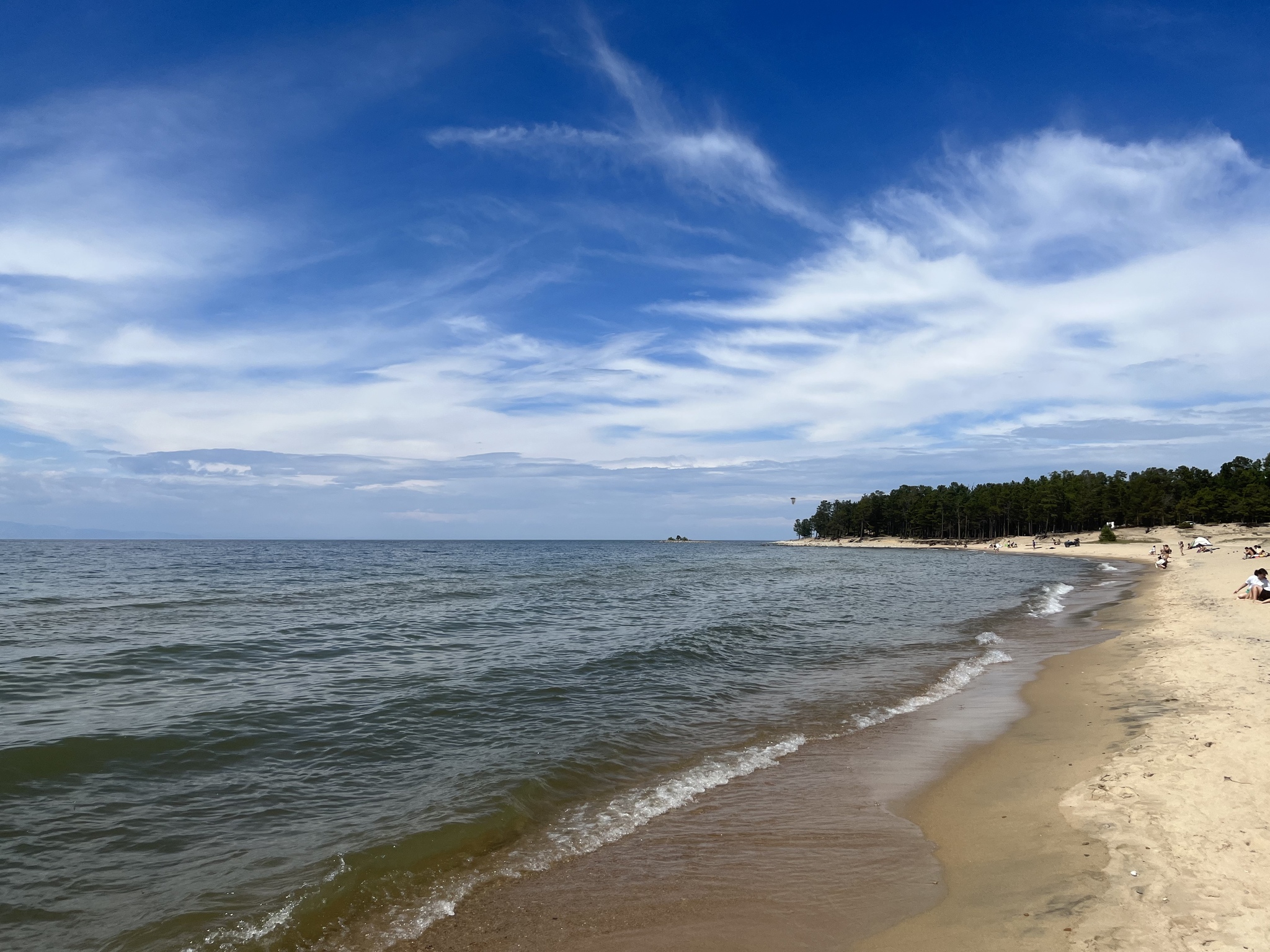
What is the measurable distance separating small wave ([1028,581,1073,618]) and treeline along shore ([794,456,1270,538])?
265 feet

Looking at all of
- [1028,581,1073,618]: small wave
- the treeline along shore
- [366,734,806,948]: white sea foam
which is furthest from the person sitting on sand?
the treeline along shore

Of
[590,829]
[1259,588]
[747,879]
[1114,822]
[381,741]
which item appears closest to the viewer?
[747,879]

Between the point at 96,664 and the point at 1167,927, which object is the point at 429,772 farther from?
the point at 96,664

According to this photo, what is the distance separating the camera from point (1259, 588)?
24031mm

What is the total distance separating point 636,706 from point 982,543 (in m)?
147

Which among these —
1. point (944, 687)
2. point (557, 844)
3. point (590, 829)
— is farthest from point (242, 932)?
point (944, 687)

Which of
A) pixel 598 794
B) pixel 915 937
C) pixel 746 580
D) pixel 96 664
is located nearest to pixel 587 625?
pixel 96 664

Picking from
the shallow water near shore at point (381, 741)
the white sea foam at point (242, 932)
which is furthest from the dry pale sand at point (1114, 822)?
the white sea foam at point (242, 932)

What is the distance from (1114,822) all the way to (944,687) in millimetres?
8176

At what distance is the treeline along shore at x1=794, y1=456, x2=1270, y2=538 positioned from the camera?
103812 mm

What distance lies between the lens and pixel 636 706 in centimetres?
1288

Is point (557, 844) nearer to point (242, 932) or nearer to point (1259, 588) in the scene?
point (242, 932)

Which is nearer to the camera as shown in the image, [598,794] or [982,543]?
[598,794]

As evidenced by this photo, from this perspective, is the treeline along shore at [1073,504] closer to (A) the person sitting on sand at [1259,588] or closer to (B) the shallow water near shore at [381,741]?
(A) the person sitting on sand at [1259,588]
